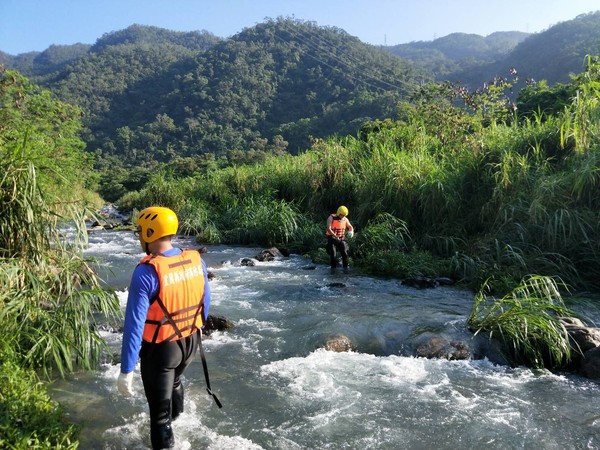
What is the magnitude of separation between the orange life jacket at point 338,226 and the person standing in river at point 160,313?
265 inches

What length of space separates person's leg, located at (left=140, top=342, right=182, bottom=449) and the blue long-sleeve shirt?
211 millimetres

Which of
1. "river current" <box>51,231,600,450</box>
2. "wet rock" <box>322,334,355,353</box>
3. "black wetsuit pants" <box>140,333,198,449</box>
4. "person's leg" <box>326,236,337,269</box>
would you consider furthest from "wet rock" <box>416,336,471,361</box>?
"person's leg" <box>326,236,337,269</box>

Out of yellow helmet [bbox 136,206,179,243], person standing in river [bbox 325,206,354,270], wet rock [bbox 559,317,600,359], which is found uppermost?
yellow helmet [bbox 136,206,179,243]

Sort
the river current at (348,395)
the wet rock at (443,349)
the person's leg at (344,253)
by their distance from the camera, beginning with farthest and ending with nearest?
1. the person's leg at (344,253)
2. the wet rock at (443,349)
3. the river current at (348,395)

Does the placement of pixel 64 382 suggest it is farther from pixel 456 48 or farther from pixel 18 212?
pixel 456 48

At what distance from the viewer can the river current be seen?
377 cm

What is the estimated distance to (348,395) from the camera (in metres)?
4.50

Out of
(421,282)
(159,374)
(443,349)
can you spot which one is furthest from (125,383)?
(421,282)

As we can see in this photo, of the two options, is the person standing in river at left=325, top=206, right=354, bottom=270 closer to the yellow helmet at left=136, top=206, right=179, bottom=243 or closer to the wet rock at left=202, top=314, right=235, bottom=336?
the wet rock at left=202, top=314, right=235, bottom=336

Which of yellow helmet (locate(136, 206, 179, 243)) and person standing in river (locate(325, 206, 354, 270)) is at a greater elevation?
yellow helmet (locate(136, 206, 179, 243))

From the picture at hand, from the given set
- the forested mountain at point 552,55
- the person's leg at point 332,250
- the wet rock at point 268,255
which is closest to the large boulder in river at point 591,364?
the person's leg at point 332,250

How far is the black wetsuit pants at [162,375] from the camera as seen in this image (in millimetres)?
3152

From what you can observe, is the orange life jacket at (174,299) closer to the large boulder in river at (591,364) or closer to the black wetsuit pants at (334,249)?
the large boulder in river at (591,364)

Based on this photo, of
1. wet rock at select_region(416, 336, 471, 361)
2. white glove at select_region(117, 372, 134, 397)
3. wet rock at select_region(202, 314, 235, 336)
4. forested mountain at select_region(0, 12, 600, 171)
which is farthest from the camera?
forested mountain at select_region(0, 12, 600, 171)
